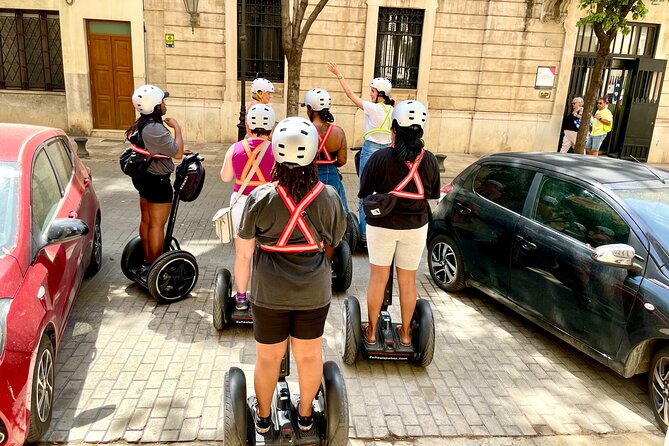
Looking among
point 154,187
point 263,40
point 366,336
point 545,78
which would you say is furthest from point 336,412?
point 545,78

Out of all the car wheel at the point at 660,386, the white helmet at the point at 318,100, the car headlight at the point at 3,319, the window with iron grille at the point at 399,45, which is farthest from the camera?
the window with iron grille at the point at 399,45

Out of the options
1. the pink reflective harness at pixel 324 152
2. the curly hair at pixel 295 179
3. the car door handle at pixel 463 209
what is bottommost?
the car door handle at pixel 463 209

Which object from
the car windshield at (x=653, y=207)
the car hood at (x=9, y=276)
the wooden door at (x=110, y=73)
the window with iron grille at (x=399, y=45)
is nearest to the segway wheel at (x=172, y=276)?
the car hood at (x=9, y=276)

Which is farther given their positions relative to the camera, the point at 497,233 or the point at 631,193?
the point at 497,233

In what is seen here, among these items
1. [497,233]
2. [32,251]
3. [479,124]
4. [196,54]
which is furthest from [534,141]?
[32,251]

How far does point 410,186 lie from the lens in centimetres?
399

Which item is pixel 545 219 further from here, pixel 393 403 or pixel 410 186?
pixel 393 403

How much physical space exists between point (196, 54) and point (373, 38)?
15.3 ft

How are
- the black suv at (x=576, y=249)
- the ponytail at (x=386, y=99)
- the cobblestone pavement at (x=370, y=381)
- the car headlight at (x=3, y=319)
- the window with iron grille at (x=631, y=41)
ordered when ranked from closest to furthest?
the car headlight at (x=3, y=319)
the cobblestone pavement at (x=370, y=381)
the black suv at (x=576, y=249)
the ponytail at (x=386, y=99)
the window with iron grille at (x=631, y=41)

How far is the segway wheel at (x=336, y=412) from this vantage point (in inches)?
122

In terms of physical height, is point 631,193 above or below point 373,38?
below

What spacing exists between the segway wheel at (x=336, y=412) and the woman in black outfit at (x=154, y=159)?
2.75 m

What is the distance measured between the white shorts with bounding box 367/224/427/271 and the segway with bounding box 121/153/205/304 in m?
1.84

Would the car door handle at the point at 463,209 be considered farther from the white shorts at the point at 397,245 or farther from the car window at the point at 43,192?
the car window at the point at 43,192
